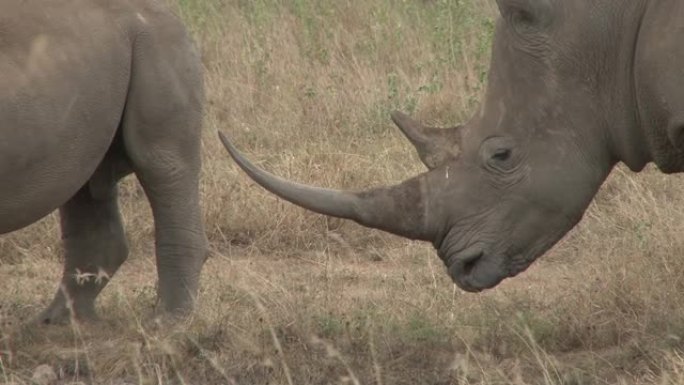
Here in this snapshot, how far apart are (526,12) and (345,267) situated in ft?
8.67

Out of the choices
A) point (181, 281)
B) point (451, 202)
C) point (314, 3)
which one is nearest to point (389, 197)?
point (451, 202)

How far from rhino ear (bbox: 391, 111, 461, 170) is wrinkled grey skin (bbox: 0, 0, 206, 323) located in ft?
3.59

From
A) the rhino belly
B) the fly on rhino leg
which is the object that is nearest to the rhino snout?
the rhino belly

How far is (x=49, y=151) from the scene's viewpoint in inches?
277

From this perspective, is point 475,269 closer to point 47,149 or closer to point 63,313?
point 47,149

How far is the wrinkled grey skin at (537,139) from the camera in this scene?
20.7 feet

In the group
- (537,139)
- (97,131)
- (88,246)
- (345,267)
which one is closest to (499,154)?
(537,139)

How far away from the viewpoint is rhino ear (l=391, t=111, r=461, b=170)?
6820 millimetres

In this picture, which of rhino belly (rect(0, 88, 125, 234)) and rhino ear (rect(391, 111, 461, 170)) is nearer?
rhino ear (rect(391, 111, 461, 170))

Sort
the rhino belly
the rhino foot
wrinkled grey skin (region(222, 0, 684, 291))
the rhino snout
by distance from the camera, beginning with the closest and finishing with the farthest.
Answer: wrinkled grey skin (region(222, 0, 684, 291)) → the rhino snout → the rhino belly → the rhino foot

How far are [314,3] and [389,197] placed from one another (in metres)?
5.88

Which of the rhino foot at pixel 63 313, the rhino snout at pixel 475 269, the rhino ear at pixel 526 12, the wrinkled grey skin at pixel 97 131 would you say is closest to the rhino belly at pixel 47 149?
the wrinkled grey skin at pixel 97 131

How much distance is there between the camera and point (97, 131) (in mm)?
7211

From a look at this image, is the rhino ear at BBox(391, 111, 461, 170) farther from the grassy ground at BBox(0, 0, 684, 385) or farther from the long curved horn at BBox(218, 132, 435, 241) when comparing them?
the grassy ground at BBox(0, 0, 684, 385)
